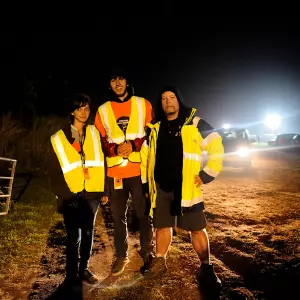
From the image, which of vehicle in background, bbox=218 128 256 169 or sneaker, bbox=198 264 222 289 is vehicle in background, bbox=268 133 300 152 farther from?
sneaker, bbox=198 264 222 289

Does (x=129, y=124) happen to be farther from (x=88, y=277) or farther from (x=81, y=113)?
(x=88, y=277)

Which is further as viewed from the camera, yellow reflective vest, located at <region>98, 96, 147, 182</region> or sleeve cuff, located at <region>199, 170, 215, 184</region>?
yellow reflective vest, located at <region>98, 96, 147, 182</region>

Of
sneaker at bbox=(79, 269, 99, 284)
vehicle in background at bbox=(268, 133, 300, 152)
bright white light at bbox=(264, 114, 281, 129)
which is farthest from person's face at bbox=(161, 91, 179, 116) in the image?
bright white light at bbox=(264, 114, 281, 129)

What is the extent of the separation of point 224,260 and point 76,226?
6.20 ft

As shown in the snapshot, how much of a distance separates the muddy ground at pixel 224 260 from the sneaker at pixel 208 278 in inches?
3.3

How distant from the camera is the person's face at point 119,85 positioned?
148 inches

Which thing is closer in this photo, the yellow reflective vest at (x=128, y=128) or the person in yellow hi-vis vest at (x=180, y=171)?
the person in yellow hi-vis vest at (x=180, y=171)

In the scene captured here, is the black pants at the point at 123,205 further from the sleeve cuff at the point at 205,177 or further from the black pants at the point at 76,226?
the sleeve cuff at the point at 205,177

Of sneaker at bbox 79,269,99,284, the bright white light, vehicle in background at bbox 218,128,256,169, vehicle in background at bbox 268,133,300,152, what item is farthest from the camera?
the bright white light

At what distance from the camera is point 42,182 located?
31.9 feet

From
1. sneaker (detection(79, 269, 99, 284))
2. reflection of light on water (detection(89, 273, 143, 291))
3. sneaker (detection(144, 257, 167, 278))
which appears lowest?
reflection of light on water (detection(89, 273, 143, 291))

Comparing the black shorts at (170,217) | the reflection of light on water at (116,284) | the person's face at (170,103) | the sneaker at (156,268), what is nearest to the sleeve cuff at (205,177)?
the black shorts at (170,217)

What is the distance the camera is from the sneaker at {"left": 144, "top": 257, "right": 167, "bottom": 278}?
348 centimetres

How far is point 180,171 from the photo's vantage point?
3373 mm
